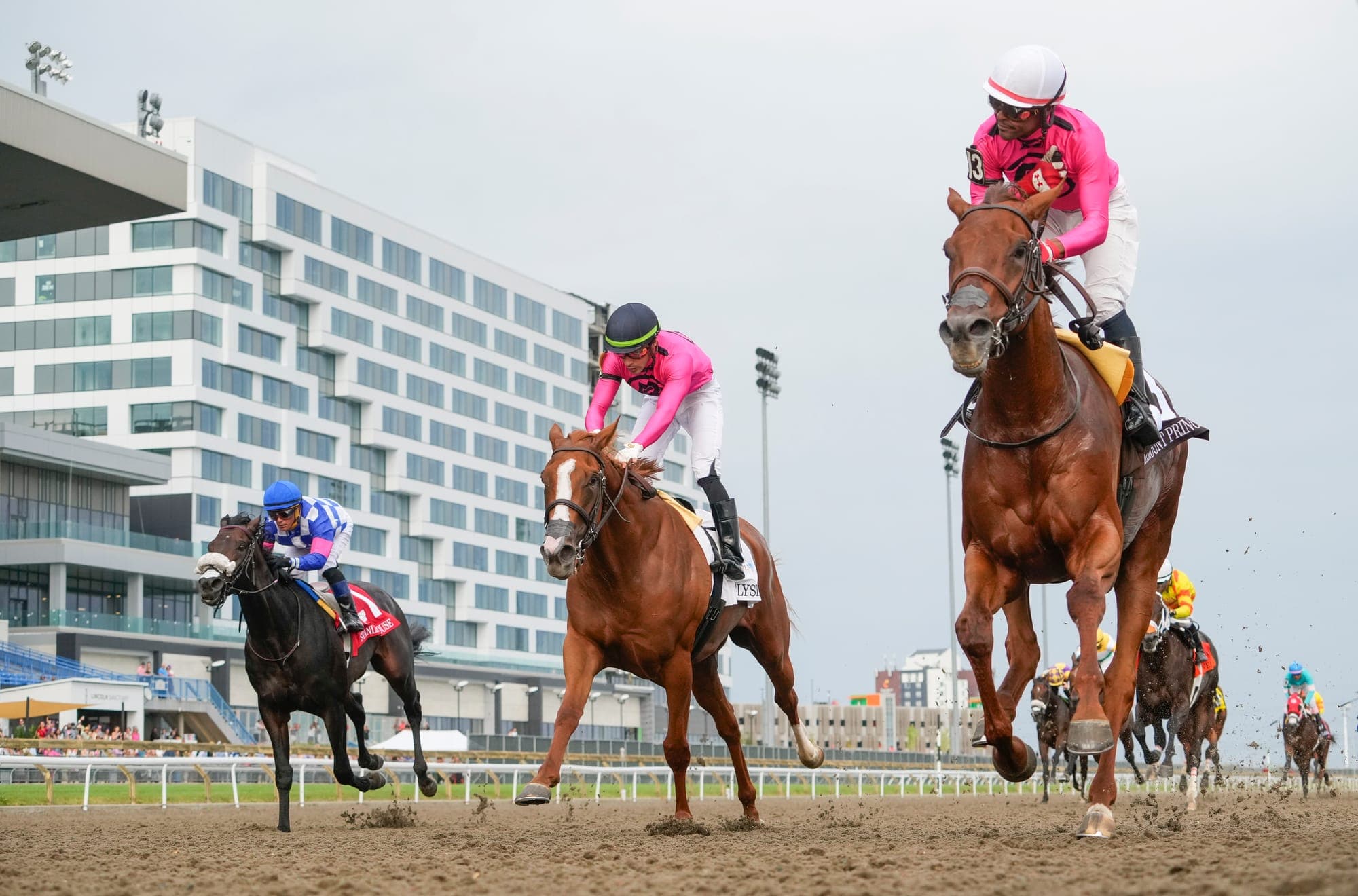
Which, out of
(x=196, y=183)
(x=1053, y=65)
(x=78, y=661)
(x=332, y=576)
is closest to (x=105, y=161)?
(x=332, y=576)

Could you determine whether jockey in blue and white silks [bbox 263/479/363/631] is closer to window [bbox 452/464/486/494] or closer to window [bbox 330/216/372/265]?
window [bbox 330/216/372/265]

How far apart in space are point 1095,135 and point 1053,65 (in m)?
0.45

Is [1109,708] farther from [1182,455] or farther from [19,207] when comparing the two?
[19,207]

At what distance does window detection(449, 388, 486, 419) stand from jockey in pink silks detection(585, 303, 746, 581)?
229ft

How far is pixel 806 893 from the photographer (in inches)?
202

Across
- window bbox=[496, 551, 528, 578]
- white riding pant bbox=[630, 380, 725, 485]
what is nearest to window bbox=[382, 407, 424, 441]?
window bbox=[496, 551, 528, 578]

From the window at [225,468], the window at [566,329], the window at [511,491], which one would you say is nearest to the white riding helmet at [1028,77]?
the window at [225,468]

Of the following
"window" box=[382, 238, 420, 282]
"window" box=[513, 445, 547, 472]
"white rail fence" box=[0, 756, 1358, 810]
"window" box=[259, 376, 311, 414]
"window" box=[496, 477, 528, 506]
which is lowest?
"white rail fence" box=[0, 756, 1358, 810]

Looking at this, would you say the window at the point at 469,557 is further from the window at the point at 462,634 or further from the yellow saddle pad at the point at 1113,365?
the yellow saddle pad at the point at 1113,365

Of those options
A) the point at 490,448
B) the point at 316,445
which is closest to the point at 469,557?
the point at 490,448

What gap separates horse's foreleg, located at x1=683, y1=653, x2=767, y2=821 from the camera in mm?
10609

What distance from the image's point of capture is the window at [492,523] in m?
80.8

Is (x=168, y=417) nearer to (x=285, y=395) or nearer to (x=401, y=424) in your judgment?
(x=285, y=395)

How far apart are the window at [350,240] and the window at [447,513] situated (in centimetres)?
1175
